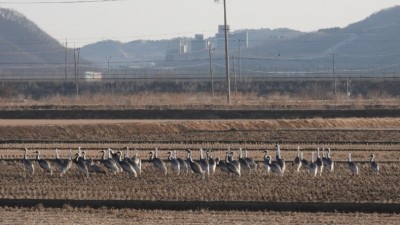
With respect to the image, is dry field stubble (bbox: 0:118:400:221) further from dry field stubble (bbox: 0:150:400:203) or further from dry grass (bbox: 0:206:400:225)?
dry grass (bbox: 0:206:400:225)

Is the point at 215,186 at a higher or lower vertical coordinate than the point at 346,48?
lower

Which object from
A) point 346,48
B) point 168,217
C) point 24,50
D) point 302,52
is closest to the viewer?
point 168,217

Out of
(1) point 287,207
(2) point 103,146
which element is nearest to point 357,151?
(2) point 103,146

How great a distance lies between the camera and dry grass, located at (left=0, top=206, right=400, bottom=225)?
17.8 m

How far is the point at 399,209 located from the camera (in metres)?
19.1

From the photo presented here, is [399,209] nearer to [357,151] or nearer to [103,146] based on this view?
[357,151]

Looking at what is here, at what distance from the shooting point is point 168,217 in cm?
1833

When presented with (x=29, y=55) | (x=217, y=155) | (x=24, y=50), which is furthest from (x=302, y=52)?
(x=217, y=155)

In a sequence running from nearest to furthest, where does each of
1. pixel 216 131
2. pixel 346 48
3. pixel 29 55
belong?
pixel 216 131 → pixel 346 48 → pixel 29 55

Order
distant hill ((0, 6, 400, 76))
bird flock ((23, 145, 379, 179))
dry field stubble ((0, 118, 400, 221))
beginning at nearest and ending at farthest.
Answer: dry field stubble ((0, 118, 400, 221))
bird flock ((23, 145, 379, 179))
distant hill ((0, 6, 400, 76))

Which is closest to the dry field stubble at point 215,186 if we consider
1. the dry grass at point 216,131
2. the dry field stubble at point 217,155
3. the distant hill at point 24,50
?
the dry field stubble at point 217,155

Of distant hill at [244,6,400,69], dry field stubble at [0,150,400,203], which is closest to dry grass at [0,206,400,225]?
dry field stubble at [0,150,400,203]

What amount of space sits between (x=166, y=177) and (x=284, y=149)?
770 centimetres

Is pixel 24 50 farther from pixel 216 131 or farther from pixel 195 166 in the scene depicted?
pixel 195 166
